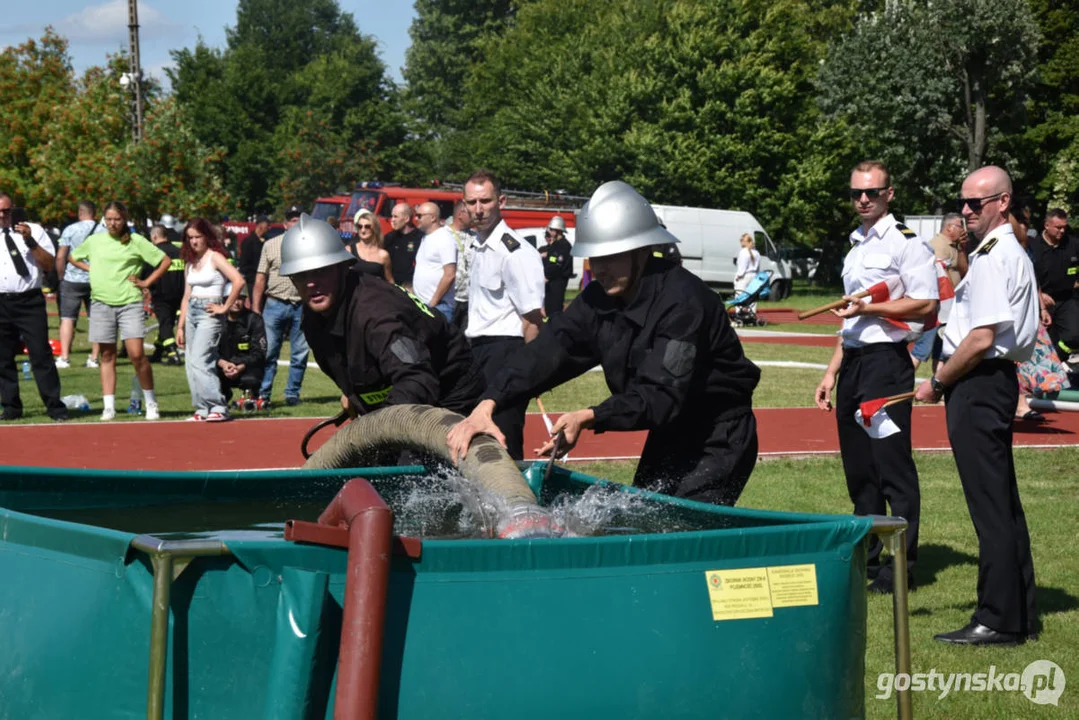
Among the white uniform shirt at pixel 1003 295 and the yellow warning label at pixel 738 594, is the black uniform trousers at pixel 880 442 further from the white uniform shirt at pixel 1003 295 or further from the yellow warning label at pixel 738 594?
the yellow warning label at pixel 738 594

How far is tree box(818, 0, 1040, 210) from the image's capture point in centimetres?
5100

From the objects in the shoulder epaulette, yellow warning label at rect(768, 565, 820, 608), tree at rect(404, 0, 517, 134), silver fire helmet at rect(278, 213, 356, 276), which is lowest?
yellow warning label at rect(768, 565, 820, 608)

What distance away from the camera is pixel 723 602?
3.25 meters

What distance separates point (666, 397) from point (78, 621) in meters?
2.20

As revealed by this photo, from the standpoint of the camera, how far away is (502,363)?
28.8 ft

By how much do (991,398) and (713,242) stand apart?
38.5 metres

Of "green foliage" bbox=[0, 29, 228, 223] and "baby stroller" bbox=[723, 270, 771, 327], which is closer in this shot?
"baby stroller" bbox=[723, 270, 771, 327]

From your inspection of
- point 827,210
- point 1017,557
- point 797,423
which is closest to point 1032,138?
point 827,210

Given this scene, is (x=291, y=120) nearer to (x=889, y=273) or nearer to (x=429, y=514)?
(x=889, y=273)

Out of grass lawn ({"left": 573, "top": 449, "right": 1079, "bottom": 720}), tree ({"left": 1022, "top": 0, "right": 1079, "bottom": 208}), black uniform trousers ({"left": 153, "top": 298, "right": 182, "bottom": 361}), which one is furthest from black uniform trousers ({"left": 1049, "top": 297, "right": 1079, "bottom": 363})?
tree ({"left": 1022, "top": 0, "right": 1079, "bottom": 208})

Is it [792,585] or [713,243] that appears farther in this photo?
[713,243]

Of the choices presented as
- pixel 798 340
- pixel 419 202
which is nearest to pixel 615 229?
pixel 798 340

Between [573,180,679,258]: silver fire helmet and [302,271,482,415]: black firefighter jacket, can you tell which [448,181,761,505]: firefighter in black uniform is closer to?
[573,180,679,258]: silver fire helmet

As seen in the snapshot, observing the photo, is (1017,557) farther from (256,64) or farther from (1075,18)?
(256,64)
